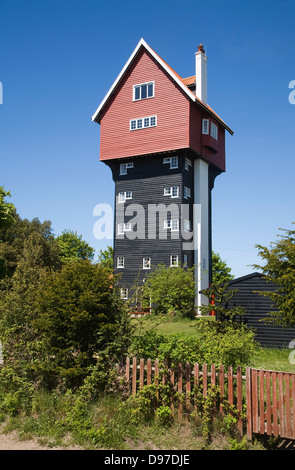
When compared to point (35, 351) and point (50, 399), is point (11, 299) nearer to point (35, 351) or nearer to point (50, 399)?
point (35, 351)

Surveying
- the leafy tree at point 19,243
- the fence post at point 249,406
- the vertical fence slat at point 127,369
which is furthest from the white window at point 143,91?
the fence post at point 249,406

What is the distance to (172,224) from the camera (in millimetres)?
40531

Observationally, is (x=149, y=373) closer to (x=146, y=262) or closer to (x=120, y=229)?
(x=146, y=262)

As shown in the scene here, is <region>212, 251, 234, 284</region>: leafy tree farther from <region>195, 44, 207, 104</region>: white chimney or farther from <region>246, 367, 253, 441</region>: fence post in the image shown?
<region>246, 367, 253, 441</region>: fence post

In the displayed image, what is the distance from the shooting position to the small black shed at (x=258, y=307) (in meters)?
20.8

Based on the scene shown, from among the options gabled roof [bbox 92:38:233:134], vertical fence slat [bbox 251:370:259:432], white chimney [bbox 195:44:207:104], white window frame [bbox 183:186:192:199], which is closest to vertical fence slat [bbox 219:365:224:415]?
vertical fence slat [bbox 251:370:259:432]

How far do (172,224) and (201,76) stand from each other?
51.3ft

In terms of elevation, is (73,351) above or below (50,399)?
above

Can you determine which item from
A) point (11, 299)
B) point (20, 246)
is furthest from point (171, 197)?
point (11, 299)

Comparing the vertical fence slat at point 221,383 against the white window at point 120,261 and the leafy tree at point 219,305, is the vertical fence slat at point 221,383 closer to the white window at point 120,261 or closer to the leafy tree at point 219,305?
the leafy tree at point 219,305

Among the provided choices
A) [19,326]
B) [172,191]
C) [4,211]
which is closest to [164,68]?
[172,191]

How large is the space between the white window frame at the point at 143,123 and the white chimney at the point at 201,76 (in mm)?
6107

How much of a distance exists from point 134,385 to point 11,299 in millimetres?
4336

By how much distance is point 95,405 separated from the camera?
976 centimetres
